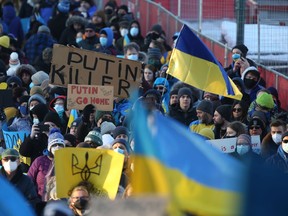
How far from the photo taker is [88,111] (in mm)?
13938

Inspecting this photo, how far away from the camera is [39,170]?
11719mm

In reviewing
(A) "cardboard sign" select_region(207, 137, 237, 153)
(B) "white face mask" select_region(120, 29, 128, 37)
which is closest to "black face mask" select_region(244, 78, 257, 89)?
(A) "cardboard sign" select_region(207, 137, 237, 153)

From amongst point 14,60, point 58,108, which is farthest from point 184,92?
point 14,60

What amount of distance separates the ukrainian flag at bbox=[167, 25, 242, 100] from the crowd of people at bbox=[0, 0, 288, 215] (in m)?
0.43

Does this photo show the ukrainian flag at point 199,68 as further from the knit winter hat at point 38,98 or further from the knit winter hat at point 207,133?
the knit winter hat at point 38,98

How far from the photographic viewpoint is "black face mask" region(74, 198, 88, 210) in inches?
369

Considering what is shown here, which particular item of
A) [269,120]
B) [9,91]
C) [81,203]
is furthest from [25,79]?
[81,203]

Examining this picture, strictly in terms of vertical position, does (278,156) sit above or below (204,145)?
below

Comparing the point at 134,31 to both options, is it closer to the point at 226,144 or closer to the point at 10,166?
the point at 226,144

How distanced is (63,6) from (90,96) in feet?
29.4

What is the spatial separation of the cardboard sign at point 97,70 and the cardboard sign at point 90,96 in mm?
466

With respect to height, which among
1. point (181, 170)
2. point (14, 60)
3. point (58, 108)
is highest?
point (181, 170)

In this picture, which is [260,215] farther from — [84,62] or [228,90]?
[84,62]

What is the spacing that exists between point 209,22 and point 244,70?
4.24 m
